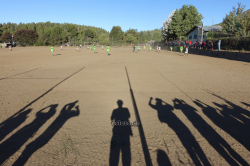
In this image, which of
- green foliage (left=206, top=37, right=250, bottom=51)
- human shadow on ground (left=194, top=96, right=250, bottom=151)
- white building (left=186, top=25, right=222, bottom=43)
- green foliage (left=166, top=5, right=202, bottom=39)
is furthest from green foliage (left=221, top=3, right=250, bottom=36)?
green foliage (left=166, top=5, right=202, bottom=39)

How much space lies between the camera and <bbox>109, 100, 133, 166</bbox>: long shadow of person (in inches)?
125

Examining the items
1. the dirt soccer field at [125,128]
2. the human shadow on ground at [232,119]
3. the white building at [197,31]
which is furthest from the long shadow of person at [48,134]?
the white building at [197,31]

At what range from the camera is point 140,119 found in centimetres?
484

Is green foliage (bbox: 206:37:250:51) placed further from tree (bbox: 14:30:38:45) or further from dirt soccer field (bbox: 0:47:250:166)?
tree (bbox: 14:30:38:45)

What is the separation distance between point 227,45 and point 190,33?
3131cm

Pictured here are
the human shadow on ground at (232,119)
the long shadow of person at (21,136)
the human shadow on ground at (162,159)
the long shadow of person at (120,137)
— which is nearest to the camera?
the human shadow on ground at (162,159)

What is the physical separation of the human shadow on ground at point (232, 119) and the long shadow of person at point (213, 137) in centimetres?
31

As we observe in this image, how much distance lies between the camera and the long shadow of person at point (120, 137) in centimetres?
317

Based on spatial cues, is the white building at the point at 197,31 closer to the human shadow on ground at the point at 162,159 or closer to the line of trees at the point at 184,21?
the line of trees at the point at 184,21

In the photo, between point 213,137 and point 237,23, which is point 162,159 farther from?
point 237,23

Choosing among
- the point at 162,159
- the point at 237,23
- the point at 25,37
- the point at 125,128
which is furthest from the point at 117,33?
the point at 162,159

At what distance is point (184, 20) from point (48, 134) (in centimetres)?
6640

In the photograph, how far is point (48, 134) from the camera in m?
4.00

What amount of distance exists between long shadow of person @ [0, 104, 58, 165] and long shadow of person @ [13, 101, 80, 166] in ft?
0.73
